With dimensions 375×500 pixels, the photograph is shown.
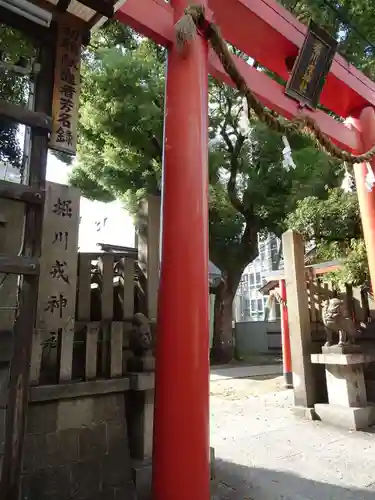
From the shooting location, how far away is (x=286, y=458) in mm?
4043

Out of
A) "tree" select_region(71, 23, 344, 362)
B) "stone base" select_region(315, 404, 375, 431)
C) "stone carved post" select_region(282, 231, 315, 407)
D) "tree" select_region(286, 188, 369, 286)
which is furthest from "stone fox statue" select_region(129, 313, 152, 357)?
"tree" select_region(71, 23, 344, 362)

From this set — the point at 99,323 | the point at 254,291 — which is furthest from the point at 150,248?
the point at 254,291

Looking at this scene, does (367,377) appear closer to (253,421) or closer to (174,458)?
(253,421)

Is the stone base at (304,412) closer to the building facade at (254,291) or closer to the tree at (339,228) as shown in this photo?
the tree at (339,228)

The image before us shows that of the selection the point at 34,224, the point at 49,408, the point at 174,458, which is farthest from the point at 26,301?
the point at 174,458

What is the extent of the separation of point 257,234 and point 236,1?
11.7 metres

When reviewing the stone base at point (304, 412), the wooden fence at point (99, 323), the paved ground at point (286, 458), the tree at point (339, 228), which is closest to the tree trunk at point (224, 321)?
the tree at point (339, 228)

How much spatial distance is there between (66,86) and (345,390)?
207 inches

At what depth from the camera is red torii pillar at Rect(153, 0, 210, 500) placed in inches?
97.1

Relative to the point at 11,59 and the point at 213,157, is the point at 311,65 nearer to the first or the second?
the point at 11,59

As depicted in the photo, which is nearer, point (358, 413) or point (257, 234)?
point (358, 413)

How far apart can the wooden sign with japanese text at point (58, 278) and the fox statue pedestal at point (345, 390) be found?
412 cm

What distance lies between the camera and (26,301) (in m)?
2.06

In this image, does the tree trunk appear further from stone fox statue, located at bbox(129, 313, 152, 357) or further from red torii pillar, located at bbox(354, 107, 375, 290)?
stone fox statue, located at bbox(129, 313, 152, 357)
